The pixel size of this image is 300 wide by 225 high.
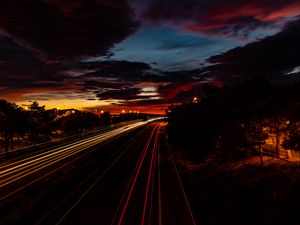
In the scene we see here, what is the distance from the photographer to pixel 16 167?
100.0 ft

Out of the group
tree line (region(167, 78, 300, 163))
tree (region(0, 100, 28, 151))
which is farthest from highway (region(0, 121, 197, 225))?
tree (region(0, 100, 28, 151))

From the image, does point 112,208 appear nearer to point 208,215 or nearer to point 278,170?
point 208,215

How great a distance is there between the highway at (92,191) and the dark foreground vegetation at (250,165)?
2.07 m

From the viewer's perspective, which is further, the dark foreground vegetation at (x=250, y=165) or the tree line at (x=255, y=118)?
the tree line at (x=255, y=118)

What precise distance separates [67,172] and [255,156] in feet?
62.6

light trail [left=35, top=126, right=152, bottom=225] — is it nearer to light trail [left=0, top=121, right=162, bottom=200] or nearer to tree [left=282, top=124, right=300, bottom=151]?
light trail [left=0, top=121, right=162, bottom=200]

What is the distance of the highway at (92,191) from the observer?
62.3ft

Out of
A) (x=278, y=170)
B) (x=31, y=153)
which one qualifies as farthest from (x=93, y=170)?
(x=278, y=170)

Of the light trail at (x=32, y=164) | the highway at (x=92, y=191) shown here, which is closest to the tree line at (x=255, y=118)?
the highway at (x=92, y=191)

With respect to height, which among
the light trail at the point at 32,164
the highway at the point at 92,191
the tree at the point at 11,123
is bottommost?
the highway at the point at 92,191

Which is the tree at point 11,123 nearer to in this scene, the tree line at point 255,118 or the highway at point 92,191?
the highway at point 92,191

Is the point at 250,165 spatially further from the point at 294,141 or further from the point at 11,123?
the point at 11,123

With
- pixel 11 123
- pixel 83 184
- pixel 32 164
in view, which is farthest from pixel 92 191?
pixel 11 123

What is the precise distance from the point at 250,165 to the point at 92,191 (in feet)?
49.3
